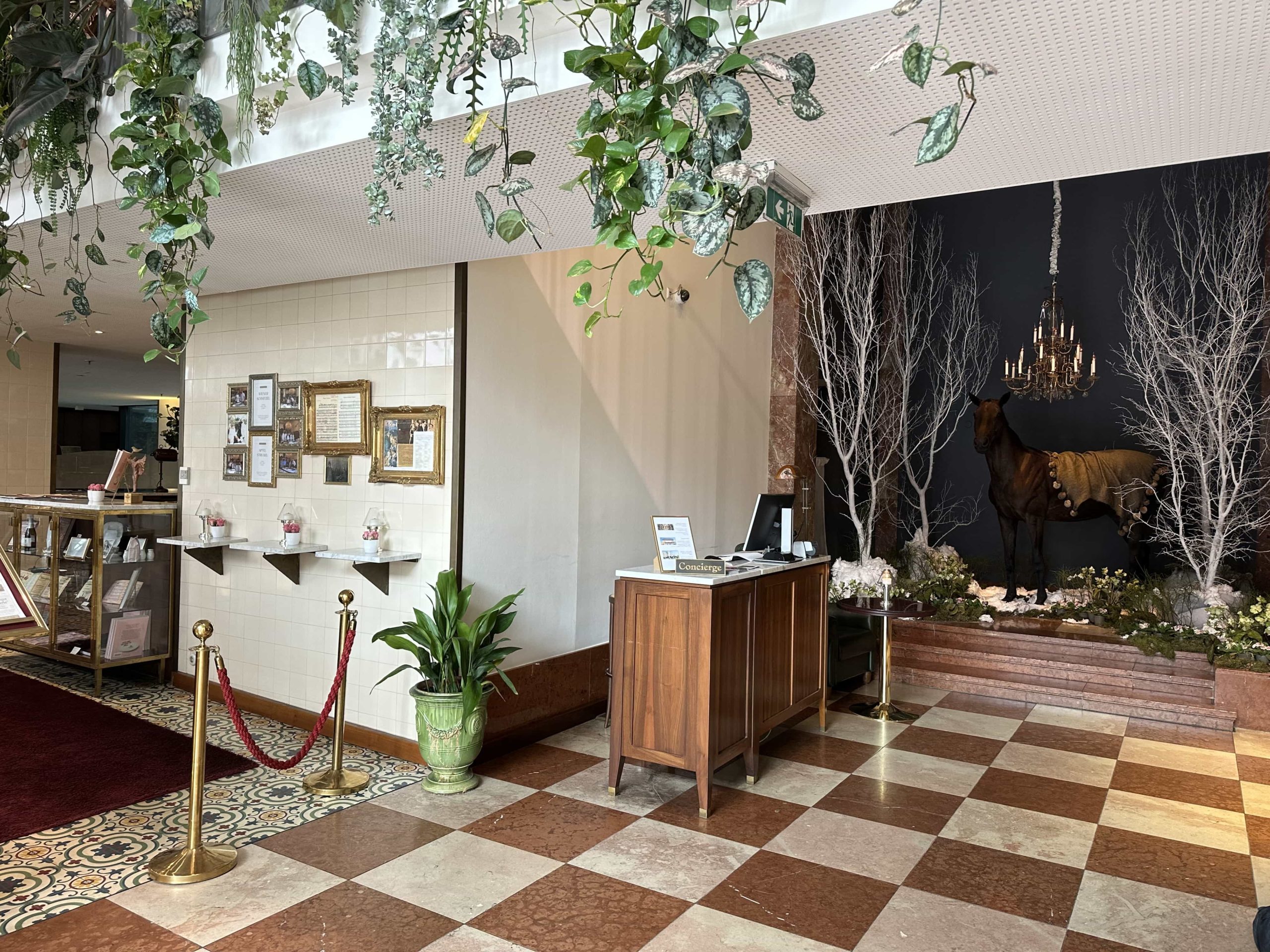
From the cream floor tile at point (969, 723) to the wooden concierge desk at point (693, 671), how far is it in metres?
1.57

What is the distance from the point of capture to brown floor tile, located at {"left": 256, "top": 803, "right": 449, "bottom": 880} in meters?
3.53

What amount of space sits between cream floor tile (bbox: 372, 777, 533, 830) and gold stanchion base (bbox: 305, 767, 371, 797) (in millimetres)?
177

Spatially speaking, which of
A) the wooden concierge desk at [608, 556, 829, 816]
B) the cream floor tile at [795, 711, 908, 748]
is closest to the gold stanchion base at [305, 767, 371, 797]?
the wooden concierge desk at [608, 556, 829, 816]

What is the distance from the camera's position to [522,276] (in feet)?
16.9

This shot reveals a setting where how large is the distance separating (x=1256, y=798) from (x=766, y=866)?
9.32ft

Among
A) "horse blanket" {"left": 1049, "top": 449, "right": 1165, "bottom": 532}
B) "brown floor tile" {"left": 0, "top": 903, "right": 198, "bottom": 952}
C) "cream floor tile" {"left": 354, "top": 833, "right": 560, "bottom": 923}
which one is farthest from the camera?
"horse blanket" {"left": 1049, "top": 449, "right": 1165, "bottom": 532}

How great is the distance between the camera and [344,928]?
300 centimetres

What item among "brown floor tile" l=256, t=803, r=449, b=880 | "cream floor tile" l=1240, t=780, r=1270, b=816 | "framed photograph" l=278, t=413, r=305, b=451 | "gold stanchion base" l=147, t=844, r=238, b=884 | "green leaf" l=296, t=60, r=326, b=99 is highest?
"green leaf" l=296, t=60, r=326, b=99

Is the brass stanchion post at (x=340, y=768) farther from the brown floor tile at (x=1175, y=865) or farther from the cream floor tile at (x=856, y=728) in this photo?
the brown floor tile at (x=1175, y=865)

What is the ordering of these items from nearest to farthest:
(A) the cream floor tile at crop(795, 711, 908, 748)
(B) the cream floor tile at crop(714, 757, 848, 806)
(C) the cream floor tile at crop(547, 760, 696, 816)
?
(C) the cream floor tile at crop(547, 760, 696, 816) → (B) the cream floor tile at crop(714, 757, 848, 806) → (A) the cream floor tile at crop(795, 711, 908, 748)

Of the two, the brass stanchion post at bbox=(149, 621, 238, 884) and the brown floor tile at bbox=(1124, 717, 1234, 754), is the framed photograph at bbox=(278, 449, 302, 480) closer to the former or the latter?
the brass stanchion post at bbox=(149, 621, 238, 884)

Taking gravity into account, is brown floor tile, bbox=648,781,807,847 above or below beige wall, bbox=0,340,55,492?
below

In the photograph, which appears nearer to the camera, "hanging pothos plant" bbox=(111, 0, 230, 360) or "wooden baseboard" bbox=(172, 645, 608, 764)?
"hanging pothos plant" bbox=(111, 0, 230, 360)

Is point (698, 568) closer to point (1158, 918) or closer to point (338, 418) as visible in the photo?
point (1158, 918)
